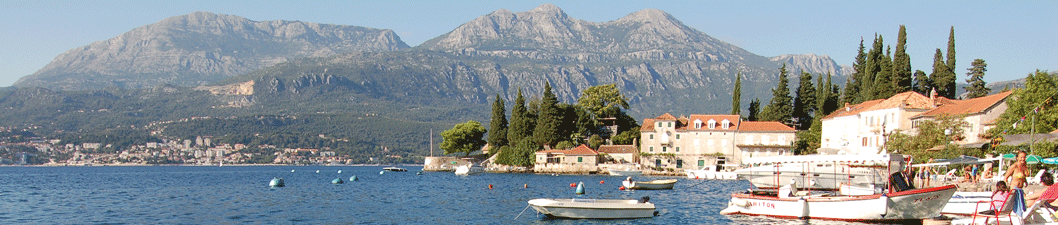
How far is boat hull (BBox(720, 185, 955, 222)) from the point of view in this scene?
28.7m

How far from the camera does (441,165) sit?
12500cm

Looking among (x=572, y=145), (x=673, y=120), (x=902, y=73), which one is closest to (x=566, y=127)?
(x=572, y=145)

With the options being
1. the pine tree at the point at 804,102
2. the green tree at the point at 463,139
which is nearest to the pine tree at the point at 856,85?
the pine tree at the point at 804,102

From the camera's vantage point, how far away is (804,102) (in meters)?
103

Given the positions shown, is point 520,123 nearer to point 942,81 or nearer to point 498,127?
point 498,127

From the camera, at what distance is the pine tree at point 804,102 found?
102312mm

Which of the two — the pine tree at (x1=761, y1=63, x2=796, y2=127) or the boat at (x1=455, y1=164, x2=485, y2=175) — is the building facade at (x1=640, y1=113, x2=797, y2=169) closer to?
the pine tree at (x1=761, y1=63, x2=796, y2=127)

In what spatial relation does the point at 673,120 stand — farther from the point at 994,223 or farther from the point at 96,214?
the point at 994,223

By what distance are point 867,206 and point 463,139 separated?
92.2 m

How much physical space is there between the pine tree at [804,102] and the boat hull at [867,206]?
73.1m

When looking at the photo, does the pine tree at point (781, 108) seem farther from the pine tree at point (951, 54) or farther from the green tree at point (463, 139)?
the green tree at point (463, 139)

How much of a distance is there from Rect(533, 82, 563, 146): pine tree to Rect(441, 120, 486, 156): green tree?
22.0m

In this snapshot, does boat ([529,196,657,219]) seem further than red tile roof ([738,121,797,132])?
No

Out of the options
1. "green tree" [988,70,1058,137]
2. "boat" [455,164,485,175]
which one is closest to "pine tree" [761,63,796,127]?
"boat" [455,164,485,175]
